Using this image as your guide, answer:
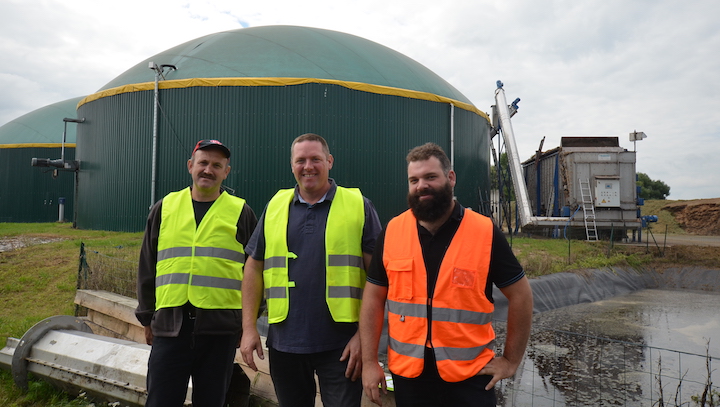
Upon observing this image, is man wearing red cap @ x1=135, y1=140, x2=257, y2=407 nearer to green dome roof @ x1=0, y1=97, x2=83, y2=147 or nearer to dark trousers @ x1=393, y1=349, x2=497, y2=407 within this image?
dark trousers @ x1=393, y1=349, x2=497, y2=407

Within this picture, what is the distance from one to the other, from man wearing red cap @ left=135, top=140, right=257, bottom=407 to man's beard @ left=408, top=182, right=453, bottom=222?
1451 millimetres

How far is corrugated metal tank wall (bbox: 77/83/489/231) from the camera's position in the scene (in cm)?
1688

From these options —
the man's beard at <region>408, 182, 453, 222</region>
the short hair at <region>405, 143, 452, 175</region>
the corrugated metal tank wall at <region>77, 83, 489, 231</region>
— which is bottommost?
the man's beard at <region>408, 182, 453, 222</region>


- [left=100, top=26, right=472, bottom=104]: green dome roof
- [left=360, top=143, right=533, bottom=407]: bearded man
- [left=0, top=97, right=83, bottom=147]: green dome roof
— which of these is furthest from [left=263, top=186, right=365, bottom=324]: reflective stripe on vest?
[left=0, top=97, right=83, bottom=147]: green dome roof

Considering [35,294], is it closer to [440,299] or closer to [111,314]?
[111,314]

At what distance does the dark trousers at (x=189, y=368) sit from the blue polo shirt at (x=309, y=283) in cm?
55

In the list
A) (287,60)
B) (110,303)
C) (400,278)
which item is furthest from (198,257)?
(287,60)

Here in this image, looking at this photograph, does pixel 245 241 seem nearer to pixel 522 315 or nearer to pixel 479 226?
pixel 479 226

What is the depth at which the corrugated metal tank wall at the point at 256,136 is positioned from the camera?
55.4 feet

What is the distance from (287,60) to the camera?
18.0 meters

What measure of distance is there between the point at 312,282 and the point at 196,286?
3.03 ft

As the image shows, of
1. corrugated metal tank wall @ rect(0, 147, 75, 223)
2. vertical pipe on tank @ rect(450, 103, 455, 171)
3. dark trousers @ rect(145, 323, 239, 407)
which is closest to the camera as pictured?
dark trousers @ rect(145, 323, 239, 407)

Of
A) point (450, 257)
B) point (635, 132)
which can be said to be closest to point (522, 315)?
point (450, 257)

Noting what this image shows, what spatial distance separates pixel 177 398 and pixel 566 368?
5.09m
